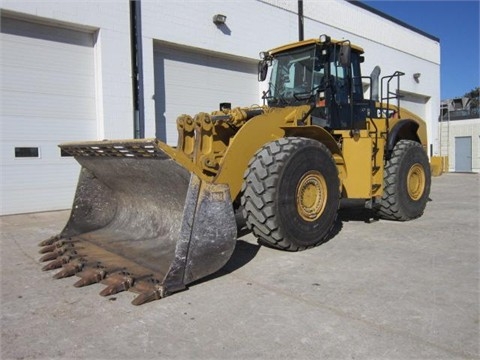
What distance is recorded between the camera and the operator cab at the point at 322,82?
6406 millimetres

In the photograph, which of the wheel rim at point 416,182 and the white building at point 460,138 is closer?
the wheel rim at point 416,182

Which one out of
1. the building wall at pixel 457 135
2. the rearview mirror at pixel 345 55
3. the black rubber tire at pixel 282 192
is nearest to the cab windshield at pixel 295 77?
the rearview mirror at pixel 345 55

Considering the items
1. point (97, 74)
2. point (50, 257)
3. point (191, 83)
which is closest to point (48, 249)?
point (50, 257)

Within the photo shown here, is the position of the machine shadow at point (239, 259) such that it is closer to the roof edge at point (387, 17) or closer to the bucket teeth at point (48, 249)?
the bucket teeth at point (48, 249)

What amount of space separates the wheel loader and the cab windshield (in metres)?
0.02

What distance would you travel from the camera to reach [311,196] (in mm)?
5582

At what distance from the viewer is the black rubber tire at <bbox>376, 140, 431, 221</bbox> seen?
7.13 metres

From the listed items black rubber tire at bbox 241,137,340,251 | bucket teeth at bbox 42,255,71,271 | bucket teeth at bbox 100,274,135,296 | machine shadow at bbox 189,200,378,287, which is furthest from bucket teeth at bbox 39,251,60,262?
black rubber tire at bbox 241,137,340,251

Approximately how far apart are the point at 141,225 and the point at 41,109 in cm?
560

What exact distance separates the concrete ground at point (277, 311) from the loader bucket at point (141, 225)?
0.20 metres

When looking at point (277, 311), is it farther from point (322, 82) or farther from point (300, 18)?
point (300, 18)

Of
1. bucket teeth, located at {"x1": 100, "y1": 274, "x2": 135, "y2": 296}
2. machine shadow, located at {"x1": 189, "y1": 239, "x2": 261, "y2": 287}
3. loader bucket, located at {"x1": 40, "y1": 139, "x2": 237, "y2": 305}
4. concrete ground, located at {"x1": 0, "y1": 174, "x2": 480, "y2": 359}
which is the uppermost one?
loader bucket, located at {"x1": 40, "y1": 139, "x2": 237, "y2": 305}

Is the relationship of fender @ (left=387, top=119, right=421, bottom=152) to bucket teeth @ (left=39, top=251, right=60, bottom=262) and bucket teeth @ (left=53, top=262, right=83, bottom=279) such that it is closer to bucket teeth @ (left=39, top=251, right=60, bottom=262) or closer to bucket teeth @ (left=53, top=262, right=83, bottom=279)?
bucket teeth @ (left=53, top=262, right=83, bottom=279)

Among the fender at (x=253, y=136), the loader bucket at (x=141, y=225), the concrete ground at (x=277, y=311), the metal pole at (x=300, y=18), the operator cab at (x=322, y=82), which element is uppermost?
the metal pole at (x=300, y=18)
